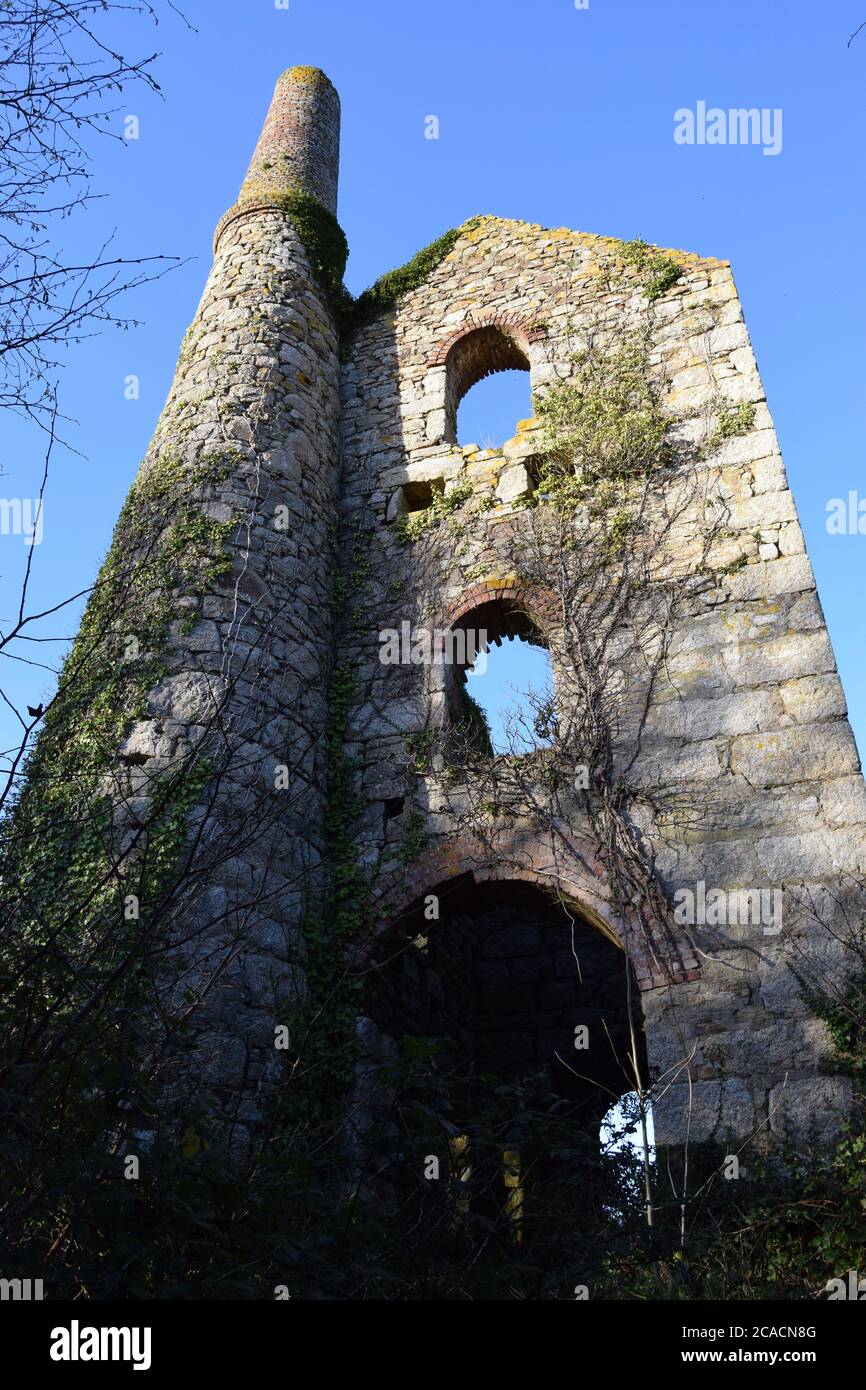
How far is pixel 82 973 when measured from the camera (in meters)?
2.85

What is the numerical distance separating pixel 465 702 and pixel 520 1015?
2.95 meters

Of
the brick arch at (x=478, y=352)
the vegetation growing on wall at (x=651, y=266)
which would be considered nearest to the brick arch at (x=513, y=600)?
the brick arch at (x=478, y=352)

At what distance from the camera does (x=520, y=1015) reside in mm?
9078

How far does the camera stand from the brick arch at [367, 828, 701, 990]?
5.56 meters

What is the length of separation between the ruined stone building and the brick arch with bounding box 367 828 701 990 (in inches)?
0.7

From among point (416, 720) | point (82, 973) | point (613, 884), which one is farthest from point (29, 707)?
point (416, 720)

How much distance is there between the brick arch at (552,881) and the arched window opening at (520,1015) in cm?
9

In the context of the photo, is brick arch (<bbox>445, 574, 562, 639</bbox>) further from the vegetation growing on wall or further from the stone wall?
the vegetation growing on wall

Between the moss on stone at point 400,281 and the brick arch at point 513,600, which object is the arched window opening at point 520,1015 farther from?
the moss on stone at point 400,281

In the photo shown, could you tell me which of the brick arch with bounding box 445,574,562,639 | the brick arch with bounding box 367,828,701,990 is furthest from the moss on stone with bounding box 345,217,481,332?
the brick arch with bounding box 367,828,701,990

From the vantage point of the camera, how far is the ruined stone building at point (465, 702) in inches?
214

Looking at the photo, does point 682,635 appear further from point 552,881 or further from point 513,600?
point 552,881

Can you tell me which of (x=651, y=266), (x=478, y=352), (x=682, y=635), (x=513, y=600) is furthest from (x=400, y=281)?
(x=682, y=635)
